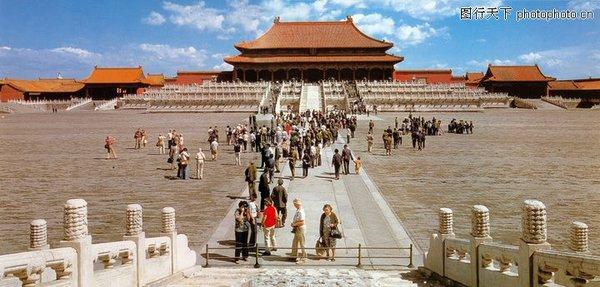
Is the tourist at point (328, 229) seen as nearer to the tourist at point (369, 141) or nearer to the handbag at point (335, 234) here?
the handbag at point (335, 234)

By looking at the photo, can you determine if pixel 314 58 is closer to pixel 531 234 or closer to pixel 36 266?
pixel 531 234

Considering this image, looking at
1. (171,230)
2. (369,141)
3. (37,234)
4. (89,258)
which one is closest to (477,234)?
(171,230)

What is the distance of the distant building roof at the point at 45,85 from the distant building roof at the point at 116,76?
10.7 ft

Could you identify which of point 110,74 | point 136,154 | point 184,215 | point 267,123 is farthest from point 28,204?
point 110,74

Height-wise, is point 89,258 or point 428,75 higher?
point 428,75

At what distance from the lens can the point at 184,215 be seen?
1431cm

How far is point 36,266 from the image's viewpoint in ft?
21.5

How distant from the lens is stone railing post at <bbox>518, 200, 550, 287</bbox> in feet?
24.4

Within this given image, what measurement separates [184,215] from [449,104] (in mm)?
51604

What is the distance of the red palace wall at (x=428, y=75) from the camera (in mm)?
87438

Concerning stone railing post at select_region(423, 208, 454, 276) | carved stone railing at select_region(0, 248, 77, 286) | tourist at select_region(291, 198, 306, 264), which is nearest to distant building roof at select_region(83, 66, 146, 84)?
tourist at select_region(291, 198, 306, 264)

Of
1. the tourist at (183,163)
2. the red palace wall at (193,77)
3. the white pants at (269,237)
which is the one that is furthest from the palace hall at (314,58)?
the white pants at (269,237)

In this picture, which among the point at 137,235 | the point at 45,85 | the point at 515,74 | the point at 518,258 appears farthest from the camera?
the point at 45,85

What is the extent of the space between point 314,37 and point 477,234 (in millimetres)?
85205
